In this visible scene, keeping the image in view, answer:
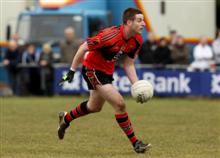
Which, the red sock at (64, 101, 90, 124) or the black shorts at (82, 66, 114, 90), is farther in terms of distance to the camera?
the red sock at (64, 101, 90, 124)

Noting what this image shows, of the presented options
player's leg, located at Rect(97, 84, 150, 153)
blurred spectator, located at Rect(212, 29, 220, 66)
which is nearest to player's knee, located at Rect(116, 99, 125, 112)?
player's leg, located at Rect(97, 84, 150, 153)

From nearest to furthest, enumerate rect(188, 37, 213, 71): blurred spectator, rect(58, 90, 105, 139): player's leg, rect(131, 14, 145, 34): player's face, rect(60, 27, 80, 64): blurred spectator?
rect(131, 14, 145, 34): player's face, rect(58, 90, 105, 139): player's leg, rect(60, 27, 80, 64): blurred spectator, rect(188, 37, 213, 71): blurred spectator

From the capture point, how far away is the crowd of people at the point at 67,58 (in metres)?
21.6

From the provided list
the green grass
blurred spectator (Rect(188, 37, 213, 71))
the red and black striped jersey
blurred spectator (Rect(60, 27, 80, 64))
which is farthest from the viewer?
blurred spectator (Rect(188, 37, 213, 71))

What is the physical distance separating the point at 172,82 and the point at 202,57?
1051 millimetres

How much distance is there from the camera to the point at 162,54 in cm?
2166

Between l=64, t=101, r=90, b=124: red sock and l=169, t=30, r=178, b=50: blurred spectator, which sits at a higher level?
l=64, t=101, r=90, b=124: red sock

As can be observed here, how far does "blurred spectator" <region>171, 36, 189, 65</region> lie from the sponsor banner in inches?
17.3

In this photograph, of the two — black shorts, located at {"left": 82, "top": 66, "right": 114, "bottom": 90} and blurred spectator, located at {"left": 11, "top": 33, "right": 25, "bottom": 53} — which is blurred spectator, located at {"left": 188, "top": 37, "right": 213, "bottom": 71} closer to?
blurred spectator, located at {"left": 11, "top": 33, "right": 25, "bottom": 53}

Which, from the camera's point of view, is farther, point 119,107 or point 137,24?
point 119,107

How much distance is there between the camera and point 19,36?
2262cm

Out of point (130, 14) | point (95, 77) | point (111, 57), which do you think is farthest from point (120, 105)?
point (130, 14)

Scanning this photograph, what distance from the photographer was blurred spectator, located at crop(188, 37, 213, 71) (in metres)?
21.4

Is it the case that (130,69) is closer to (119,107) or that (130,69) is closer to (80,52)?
(119,107)
